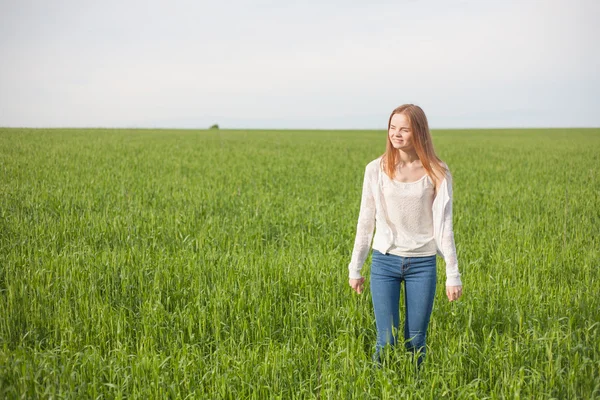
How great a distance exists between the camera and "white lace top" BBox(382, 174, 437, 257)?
11.9ft

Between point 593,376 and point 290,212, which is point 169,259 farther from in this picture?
point 593,376

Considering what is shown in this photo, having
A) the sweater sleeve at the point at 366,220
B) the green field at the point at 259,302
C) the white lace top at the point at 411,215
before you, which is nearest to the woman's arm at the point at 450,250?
the white lace top at the point at 411,215

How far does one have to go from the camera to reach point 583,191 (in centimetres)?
1272

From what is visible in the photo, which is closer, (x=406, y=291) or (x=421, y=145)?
(x=421, y=145)

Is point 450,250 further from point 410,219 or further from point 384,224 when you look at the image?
point 384,224

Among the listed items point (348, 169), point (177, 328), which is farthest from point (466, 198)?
point (177, 328)

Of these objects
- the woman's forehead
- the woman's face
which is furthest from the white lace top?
the woman's forehead

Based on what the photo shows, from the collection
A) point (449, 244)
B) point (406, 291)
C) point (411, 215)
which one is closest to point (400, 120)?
point (411, 215)

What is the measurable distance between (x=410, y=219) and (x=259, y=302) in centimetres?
231

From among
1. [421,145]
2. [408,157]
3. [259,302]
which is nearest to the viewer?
[421,145]

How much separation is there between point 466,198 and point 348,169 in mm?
6145

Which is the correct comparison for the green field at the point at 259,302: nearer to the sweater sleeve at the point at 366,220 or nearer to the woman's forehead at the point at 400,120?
the sweater sleeve at the point at 366,220

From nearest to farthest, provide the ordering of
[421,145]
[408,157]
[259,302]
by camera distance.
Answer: [421,145], [408,157], [259,302]

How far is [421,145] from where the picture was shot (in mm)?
3555
